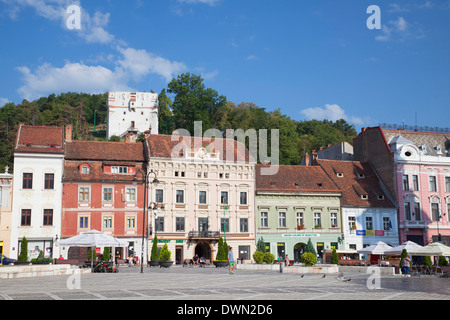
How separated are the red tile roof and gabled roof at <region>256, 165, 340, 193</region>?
296cm

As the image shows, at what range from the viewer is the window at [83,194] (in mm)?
50875

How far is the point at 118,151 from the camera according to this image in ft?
180

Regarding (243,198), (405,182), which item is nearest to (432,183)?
(405,182)

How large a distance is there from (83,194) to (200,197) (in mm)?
12146

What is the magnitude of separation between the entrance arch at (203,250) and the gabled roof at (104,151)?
11042 millimetres

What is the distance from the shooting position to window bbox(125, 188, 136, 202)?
52344 mm

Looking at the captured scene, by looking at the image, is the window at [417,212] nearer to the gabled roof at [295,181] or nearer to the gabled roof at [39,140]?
the gabled roof at [295,181]

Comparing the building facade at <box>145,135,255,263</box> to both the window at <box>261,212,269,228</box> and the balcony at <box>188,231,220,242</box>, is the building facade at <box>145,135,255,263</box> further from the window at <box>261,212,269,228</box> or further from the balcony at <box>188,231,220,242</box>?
the window at <box>261,212,269,228</box>

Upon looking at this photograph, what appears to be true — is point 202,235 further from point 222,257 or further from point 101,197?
point 101,197

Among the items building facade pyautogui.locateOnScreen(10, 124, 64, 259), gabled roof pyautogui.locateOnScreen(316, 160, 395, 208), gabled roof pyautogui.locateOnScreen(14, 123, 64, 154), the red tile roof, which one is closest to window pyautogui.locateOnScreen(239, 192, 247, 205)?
the red tile roof

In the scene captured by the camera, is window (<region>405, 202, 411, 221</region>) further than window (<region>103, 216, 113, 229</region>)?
Yes

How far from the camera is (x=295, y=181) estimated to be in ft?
190
